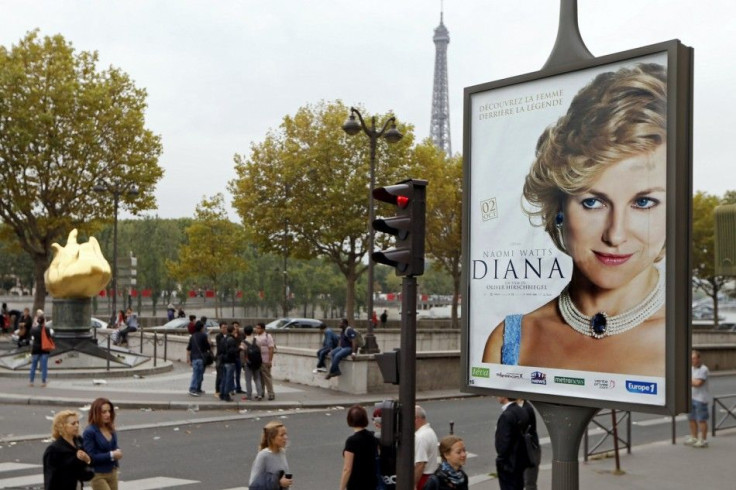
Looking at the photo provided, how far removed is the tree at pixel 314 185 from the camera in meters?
50.5

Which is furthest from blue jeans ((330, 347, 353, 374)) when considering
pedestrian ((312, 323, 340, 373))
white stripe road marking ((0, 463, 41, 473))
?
white stripe road marking ((0, 463, 41, 473))

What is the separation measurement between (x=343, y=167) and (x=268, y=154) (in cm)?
493

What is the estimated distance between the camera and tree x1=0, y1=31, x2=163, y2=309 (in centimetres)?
4200

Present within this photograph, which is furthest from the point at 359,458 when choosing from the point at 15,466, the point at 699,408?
the point at 699,408

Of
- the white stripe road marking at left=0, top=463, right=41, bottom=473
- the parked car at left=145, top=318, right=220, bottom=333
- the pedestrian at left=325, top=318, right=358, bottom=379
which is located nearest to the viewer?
the white stripe road marking at left=0, top=463, right=41, bottom=473

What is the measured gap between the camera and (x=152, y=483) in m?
11.9

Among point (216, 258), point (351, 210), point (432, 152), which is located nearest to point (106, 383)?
point (351, 210)

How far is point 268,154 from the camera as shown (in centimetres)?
5325

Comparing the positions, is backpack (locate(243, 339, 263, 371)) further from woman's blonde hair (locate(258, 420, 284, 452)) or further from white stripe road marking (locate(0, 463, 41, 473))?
woman's blonde hair (locate(258, 420, 284, 452))

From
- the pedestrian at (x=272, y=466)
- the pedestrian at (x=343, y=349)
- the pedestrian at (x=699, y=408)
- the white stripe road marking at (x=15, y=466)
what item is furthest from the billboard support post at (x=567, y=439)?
the pedestrian at (x=343, y=349)

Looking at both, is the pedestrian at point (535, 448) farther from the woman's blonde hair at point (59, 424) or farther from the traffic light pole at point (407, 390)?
the woman's blonde hair at point (59, 424)

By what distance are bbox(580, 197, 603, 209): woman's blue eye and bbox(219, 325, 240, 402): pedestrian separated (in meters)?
14.2

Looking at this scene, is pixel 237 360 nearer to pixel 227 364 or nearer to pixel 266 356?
pixel 227 364

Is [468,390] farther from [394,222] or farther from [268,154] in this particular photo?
[268,154]
